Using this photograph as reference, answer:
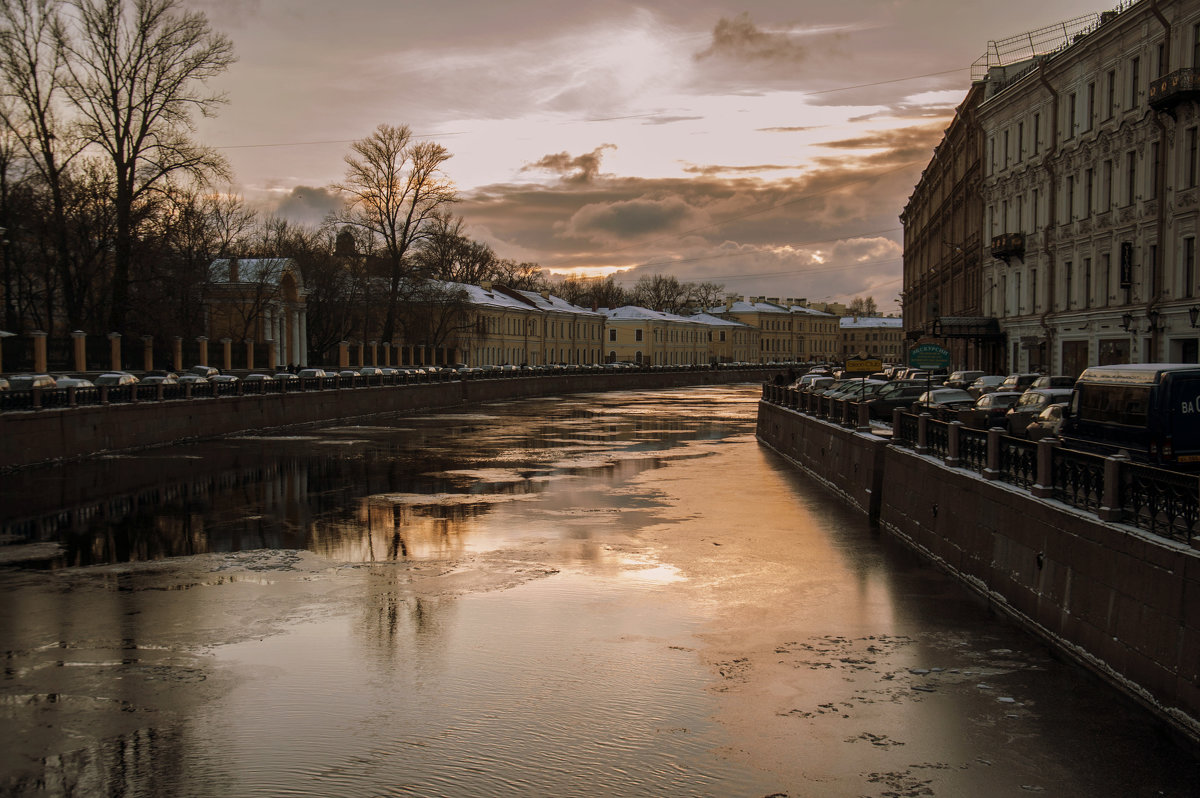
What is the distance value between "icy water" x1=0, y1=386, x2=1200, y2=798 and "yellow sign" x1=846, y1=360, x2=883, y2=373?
10304 millimetres

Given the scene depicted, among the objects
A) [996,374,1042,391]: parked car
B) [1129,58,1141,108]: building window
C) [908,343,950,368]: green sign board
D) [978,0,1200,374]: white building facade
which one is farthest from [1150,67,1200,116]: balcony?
[908,343,950,368]: green sign board

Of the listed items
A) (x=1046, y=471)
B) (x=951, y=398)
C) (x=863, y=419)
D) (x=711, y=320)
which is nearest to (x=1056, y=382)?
(x=951, y=398)

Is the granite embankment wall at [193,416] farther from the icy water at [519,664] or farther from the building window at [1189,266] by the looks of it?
the building window at [1189,266]

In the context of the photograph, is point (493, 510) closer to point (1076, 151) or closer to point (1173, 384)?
point (1173, 384)

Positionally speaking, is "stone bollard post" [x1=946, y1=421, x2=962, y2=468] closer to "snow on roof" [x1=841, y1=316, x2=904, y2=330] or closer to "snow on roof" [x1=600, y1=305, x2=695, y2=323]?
"snow on roof" [x1=600, y1=305, x2=695, y2=323]

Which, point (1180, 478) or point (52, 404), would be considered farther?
point (52, 404)

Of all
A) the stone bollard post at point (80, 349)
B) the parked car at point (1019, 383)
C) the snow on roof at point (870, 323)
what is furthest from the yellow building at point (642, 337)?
the parked car at point (1019, 383)

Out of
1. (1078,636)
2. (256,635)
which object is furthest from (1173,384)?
(256,635)

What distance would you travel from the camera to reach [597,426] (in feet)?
164

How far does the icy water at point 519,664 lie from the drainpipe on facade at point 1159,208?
603 inches

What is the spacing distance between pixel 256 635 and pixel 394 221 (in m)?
58.2

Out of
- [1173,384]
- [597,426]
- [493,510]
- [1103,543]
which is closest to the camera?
[1103,543]

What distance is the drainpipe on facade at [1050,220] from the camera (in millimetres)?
40312

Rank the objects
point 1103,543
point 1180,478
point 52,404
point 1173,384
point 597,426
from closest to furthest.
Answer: point 1180,478, point 1103,543, point 1173,384, point 52,404, point 597,426
